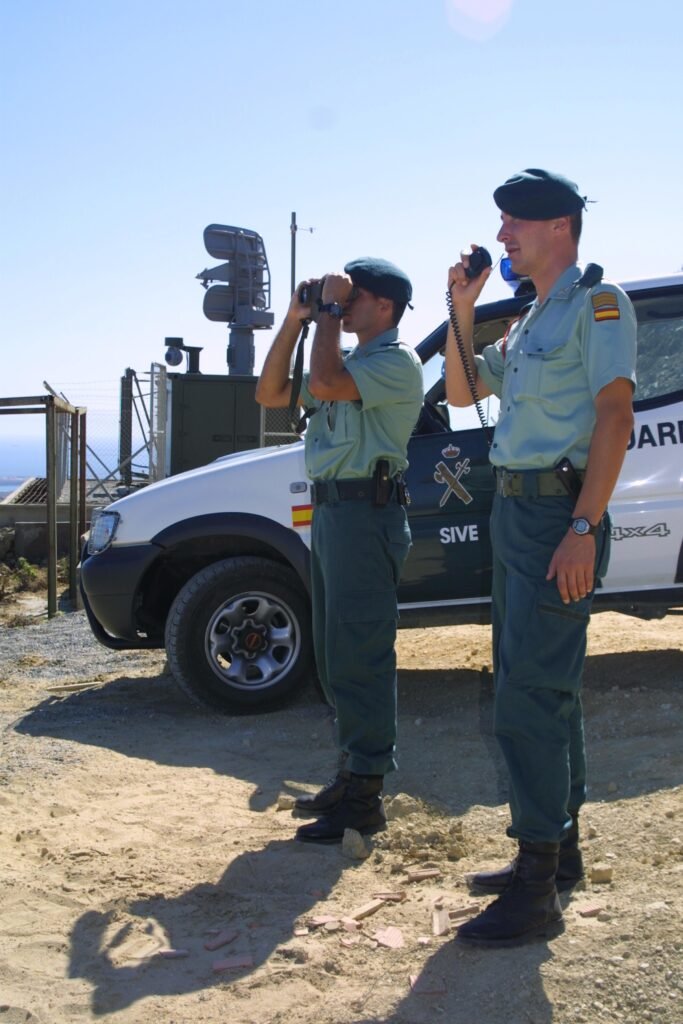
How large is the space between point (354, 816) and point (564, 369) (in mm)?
1705

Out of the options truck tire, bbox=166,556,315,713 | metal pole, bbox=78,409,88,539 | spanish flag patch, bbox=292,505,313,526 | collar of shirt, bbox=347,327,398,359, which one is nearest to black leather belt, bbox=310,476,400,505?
collar of shirt, bbox=347,327,398,359

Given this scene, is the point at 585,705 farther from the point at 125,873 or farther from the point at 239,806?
the point at 125,873

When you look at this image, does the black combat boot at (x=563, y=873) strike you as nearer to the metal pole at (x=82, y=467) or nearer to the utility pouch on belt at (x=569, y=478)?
the utility pouch on belt at (x=569, y=478)

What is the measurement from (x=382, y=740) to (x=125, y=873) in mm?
939

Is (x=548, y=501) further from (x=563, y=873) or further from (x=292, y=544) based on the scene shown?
(x=292, y=544)

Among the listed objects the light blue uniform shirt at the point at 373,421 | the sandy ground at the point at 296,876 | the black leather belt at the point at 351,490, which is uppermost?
the light blue uniform shirt at the point at 373,421

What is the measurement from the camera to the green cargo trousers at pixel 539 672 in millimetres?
2762

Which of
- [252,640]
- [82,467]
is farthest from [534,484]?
[82,467]

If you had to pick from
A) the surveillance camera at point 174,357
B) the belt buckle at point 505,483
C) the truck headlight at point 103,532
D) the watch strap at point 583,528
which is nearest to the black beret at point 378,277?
the belt buckle at point 505,483

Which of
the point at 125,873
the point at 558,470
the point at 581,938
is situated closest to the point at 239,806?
the point at 125,873

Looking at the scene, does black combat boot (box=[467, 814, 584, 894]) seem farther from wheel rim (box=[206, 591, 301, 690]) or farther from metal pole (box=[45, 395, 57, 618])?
metal pole (box=[45, 395, 57, 618])

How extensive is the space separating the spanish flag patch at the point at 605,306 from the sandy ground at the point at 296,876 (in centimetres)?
153

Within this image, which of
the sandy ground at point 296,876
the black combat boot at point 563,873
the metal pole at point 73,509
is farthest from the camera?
the metal pole at point 73,509

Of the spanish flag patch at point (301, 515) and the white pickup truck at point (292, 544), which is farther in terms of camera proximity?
the spanish flag patch at point (301, 515)
